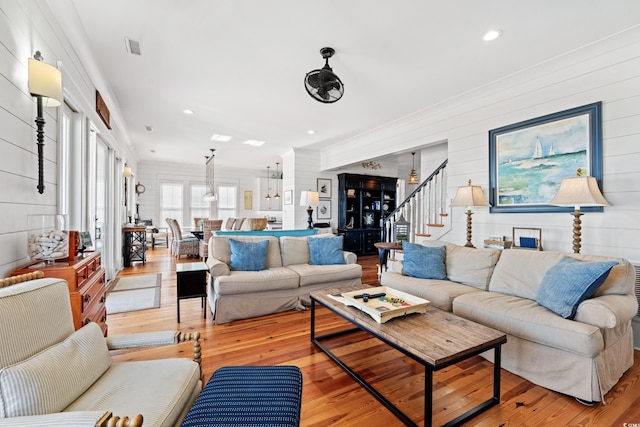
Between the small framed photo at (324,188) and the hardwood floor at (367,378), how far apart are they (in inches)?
185

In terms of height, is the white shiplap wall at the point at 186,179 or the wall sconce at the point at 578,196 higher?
the white shiplap wall at the point at 186,179

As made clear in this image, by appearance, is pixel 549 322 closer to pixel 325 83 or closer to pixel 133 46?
pixel 325 83

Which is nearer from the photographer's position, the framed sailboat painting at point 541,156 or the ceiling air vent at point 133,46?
the ceiling air vent at point 133,46

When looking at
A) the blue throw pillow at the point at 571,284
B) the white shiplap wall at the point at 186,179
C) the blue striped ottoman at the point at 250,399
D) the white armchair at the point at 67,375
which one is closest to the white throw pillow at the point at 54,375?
the white armchair at the point at 67,375

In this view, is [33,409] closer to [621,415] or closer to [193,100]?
[621,415]

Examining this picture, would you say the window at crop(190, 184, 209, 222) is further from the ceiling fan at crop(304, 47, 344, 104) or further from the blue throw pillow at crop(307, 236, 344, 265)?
the ceiling fan at crop(304, 47, 344, 104)

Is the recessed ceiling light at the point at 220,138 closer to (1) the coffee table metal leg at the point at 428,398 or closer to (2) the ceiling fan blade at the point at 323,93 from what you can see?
(2) the ceiling fan blade at the point at 323,93


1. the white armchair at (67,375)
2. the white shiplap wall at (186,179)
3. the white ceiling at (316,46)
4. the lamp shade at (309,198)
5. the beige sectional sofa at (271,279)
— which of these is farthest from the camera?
the white shiplap wall at (186,179)

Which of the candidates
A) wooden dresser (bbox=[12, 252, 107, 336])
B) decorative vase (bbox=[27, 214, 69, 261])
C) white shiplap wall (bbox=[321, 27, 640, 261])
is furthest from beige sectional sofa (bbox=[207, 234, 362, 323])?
white shiplap wall (bbox=[321, 27, 640, 261])

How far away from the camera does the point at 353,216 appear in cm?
815

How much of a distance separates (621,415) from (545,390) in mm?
368

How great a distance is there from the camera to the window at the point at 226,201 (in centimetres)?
1031

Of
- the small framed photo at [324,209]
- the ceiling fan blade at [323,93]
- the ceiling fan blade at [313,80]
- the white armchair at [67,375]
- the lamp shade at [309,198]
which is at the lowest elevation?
the white armchair at [67,375]

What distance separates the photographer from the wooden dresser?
69.7 inches
